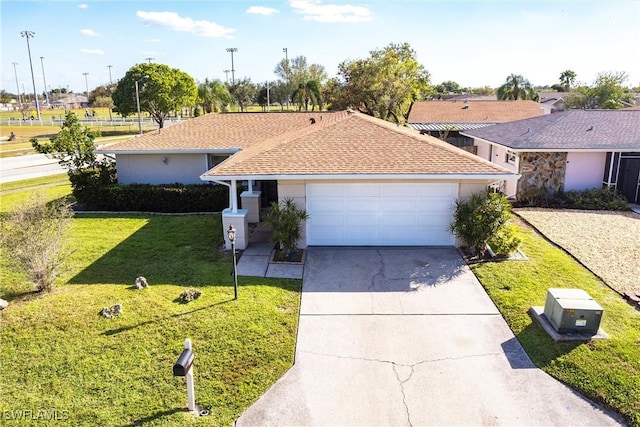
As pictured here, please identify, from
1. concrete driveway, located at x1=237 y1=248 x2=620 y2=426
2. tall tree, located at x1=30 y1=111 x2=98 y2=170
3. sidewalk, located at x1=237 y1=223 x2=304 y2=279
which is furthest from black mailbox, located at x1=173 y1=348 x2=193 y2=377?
tall tree, located at x1=30 y1=111 x2=98 y2=170

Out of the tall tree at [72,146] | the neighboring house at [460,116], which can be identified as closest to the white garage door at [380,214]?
the tall tree at [72,146]

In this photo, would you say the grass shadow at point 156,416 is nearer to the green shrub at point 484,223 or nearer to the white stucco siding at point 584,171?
the green shrub at point 484,223

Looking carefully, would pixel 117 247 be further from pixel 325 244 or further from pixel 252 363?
pixel 252 363

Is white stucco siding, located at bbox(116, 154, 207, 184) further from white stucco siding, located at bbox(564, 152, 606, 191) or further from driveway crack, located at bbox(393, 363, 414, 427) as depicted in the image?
white stucco siding, located at bbox(564, 152, 606, 191)

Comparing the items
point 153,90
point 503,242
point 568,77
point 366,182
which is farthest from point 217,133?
point 568,77

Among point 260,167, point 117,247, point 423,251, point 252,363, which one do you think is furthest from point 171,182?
point 252,363
